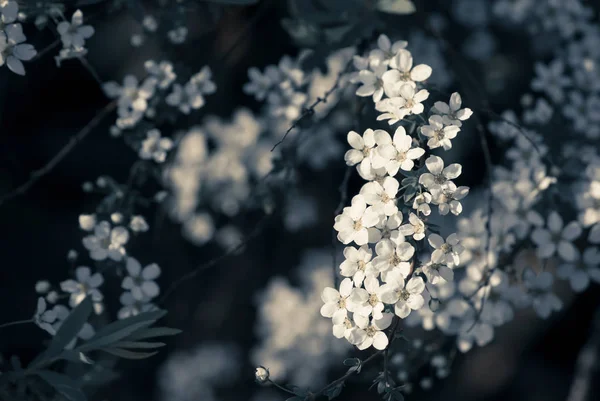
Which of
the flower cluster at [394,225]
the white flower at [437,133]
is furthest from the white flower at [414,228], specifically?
the white flower at [437,133]

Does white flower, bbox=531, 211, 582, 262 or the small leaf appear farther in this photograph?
white flower, bbox=531, 211, 582, 262

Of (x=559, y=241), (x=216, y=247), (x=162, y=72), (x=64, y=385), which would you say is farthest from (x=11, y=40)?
(x=216, y=247)

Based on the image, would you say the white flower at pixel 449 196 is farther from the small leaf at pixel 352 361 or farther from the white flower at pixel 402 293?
the small leaf at pixel 352 361

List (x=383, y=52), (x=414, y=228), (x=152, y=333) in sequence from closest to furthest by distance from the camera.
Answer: (x=414, y=228)
(x=152, y=333)
(x=383, y=52)

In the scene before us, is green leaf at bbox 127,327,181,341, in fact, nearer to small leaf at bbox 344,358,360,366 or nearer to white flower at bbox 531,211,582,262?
small leaf at bbox 344,358,360,366

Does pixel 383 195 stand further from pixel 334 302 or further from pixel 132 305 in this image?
pixel 132 305

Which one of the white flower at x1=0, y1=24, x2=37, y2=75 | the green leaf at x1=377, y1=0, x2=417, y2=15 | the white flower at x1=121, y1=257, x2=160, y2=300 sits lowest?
the white flower at x1=121, y1=257, x2=160, y2=300

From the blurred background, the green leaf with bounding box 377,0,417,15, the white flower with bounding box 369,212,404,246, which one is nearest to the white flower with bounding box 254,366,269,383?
the white flower with bounding box 369,212,404,246
